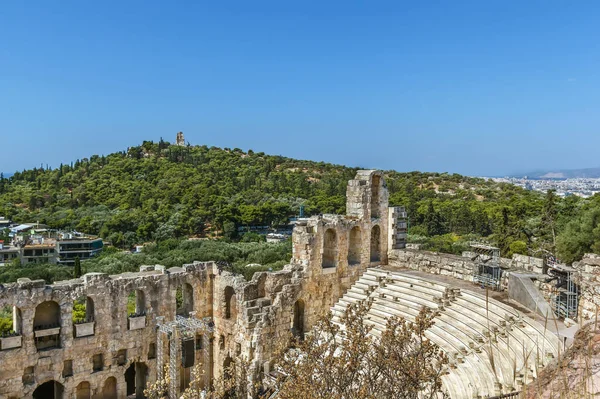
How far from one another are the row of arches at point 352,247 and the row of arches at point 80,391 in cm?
998

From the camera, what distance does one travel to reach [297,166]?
11175cm

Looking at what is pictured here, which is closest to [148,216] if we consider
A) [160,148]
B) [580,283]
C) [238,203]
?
[238,203]

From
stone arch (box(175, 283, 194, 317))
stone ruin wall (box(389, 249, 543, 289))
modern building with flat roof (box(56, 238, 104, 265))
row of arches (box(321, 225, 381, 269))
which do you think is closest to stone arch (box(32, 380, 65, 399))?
stone arch (box(175, 283, 194, 317))

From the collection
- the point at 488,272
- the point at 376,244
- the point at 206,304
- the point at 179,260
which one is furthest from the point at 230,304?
the point at 179,260

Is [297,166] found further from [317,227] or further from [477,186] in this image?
[317,227]

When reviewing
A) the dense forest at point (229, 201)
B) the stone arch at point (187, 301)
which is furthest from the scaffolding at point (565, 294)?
the dense forest at point (229, 201)

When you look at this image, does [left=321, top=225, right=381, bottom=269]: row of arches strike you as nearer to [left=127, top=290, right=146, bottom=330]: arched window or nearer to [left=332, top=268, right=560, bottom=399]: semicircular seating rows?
[left=332, top=268, right=560, bottom=399]: semicircular seating rows

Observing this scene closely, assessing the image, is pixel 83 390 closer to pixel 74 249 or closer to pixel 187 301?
pixel 187 301

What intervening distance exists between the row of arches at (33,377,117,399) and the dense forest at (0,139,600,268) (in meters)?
30.3

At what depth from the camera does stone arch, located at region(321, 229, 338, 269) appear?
854 inches

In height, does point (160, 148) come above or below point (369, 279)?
above

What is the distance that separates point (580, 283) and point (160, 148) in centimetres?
10682

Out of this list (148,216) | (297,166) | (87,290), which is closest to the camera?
(87,290)

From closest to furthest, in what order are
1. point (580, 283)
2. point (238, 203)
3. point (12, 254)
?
1. point (580, 283)
2. point (12, 254)
3. point (238, 203)
